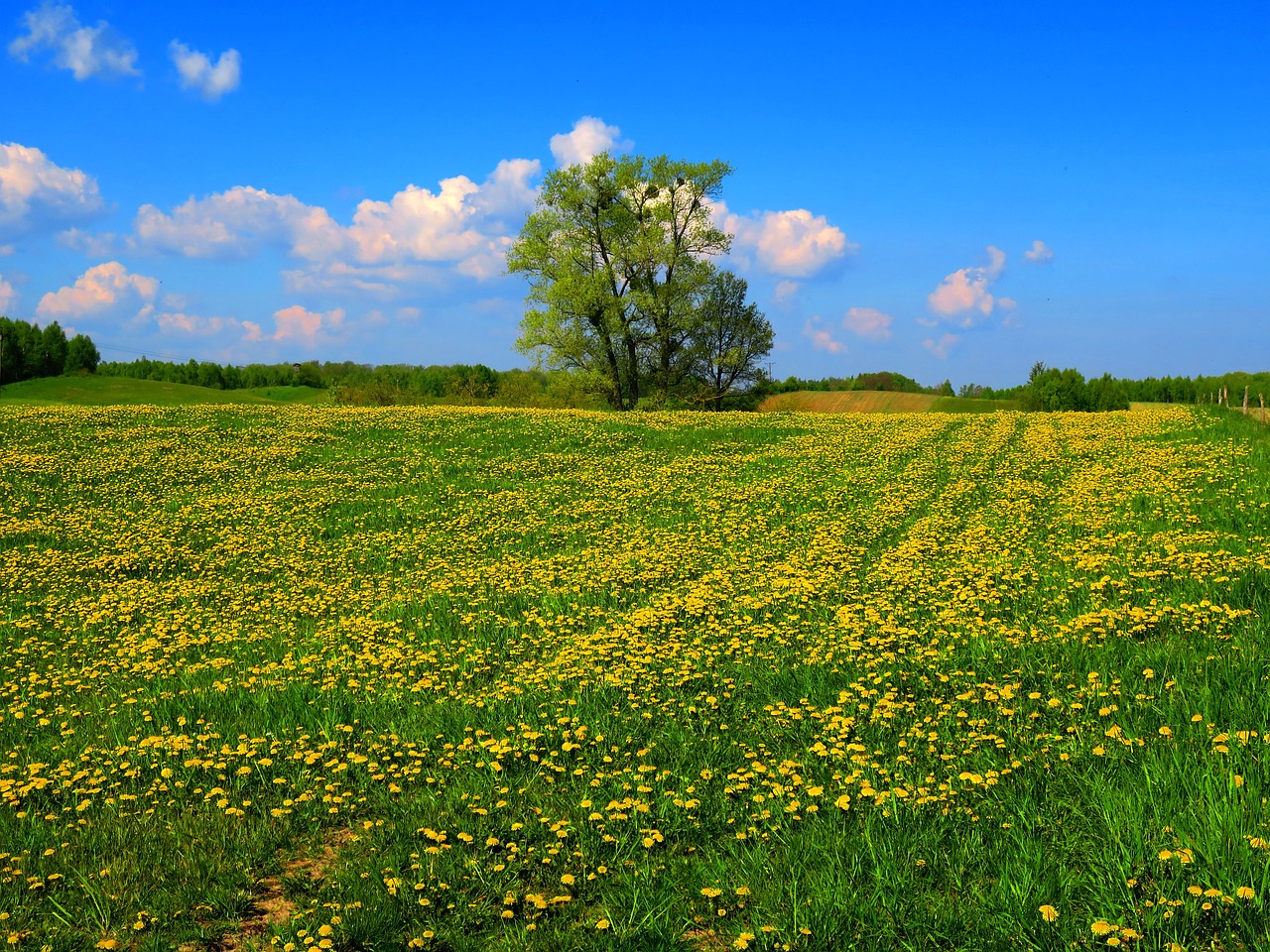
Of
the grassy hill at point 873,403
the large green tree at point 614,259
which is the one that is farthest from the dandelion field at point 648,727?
the grassy hill at point 873,403

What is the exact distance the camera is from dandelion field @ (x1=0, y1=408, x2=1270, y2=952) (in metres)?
4.69

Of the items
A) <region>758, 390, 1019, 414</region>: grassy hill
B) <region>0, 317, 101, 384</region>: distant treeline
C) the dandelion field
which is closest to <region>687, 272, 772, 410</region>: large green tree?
<region>758, 390, 1019, 414</region>: grassy hill

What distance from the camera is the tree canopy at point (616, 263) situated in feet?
165

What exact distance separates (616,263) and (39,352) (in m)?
89.2

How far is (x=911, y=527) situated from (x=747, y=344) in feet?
162

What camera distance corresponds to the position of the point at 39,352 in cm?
10206

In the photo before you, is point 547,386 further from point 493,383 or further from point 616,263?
point 493,383

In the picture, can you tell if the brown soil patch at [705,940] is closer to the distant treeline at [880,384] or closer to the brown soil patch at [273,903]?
the brown soil patch at [273,903]

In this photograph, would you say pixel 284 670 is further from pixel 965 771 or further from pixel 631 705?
pixel 965 771

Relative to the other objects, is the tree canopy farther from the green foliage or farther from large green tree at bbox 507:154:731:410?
the green foliage

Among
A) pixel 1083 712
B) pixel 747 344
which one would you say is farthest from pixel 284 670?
pixel 747 344

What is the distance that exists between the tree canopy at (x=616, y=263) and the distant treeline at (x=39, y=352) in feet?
257

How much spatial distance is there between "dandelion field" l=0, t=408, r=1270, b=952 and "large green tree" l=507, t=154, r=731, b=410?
34.0 metres

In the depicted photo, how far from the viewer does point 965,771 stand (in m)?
6.04
